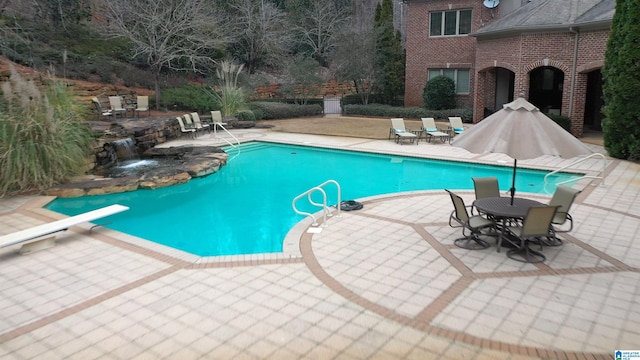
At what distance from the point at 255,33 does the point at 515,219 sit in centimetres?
2472

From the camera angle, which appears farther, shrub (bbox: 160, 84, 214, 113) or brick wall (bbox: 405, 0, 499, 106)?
brick wall (bbox: 405, 0, 499, 106)

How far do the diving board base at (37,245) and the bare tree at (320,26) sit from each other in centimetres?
2770

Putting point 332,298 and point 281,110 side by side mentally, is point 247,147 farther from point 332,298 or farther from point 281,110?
point 332,298

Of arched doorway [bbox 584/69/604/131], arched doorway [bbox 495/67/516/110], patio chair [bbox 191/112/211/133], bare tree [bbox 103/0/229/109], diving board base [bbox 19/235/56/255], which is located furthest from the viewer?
arched doorway [bbox 495/67/516/110]

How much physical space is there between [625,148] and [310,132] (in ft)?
35.7

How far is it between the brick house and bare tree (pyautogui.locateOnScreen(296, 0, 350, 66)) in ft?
34.9

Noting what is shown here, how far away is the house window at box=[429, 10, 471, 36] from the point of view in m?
21.8

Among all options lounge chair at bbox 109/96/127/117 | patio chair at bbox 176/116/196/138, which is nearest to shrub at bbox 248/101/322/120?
patio chair at bbox 176/116/196/138

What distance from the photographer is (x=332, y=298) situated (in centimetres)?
496

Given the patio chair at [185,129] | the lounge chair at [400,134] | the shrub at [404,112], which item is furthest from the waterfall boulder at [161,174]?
the shrub at [404,112]

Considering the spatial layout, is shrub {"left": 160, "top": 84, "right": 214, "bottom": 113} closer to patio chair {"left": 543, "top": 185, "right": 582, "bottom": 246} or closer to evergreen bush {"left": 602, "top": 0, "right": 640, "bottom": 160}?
evergreen bush {"left": 602, "top": 0, "right": 640, "bottom": 160}

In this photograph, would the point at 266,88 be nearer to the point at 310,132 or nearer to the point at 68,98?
the point at 310,132

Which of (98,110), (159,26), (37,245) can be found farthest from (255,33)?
(37,245)

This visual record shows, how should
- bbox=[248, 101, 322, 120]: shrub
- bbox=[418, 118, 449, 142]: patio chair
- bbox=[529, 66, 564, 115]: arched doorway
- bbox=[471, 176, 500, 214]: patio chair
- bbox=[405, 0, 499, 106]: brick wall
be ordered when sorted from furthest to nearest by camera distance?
bbox=[248, 101, 322, 120]: shrub < bbox=[405, 0, 499, 106]: brick wall < bbox=[529, 66, 564, 115]: arched doorway < bbox=[418, 118, 449, 142]: patio chair < bbox=[471, 176, 500, 214]: patio chair
